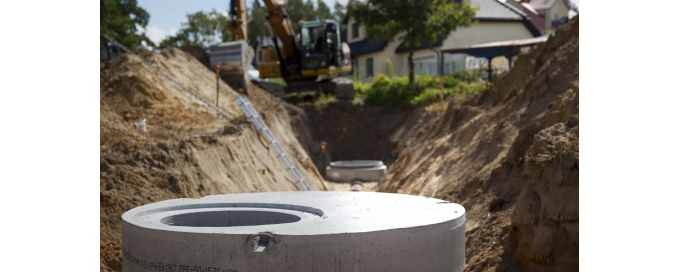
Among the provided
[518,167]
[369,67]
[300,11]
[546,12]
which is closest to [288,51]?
[546,12]

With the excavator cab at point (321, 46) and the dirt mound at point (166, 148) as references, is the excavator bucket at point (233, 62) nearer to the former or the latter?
the excavator cab at point (321, 46)

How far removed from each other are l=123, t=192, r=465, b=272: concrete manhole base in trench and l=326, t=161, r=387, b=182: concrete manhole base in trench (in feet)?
32.4

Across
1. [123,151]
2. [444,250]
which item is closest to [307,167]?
[123,151]

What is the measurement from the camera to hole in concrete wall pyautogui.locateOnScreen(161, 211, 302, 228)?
15.2 ft

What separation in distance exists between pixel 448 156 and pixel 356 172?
15.2 ft

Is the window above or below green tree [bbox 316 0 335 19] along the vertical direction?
below

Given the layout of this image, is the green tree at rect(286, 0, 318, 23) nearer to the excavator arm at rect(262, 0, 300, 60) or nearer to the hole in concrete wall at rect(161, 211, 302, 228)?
the excavator arm at rect(262, 0, 300, 60)

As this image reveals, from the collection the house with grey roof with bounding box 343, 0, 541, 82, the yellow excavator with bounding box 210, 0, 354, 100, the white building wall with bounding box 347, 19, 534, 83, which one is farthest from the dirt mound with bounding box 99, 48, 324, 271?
the white building wall with bounding box 347, 19, 534, 83

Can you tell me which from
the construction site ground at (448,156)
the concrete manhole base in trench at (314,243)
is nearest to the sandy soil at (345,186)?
the construction site ground at (448,156)

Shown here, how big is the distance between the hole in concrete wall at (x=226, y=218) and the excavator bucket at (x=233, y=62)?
14.5 metres

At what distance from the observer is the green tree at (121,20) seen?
28.6 m

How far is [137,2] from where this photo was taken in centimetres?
3297

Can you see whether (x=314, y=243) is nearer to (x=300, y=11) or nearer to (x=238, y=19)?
(x=238, y=19)
